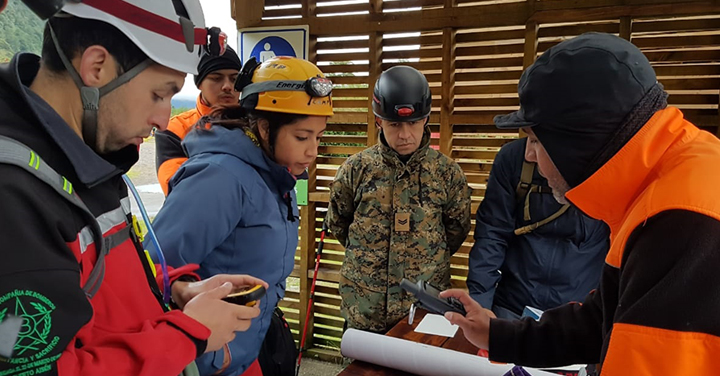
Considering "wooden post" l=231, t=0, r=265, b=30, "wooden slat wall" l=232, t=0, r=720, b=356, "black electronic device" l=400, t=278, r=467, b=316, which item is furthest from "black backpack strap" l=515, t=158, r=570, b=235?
"wooden post" l=231, t=0, r=265, b=30

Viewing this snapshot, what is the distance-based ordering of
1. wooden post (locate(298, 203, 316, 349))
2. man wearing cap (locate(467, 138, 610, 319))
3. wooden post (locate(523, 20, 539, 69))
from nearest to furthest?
man wearing cap (locate(467, 138, 610, 319)) < wooden post (locate(523, 20, 539, 69)) < wooden post (locate(298, 203, 316, 349))

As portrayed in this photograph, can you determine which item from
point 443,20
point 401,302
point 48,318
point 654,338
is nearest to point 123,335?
point 48,318

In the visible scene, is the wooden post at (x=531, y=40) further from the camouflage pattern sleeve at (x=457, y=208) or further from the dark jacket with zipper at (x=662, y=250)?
the dark jacket with zipper at (x=662, y=250)

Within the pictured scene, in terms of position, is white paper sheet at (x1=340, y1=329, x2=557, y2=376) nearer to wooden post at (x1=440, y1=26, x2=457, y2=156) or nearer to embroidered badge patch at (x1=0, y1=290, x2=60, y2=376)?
embroidered badge patch at (x1=0, y1=290, x2=60, y2=376)

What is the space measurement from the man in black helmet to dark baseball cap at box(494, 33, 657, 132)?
65.7 inches

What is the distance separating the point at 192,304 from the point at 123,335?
209 mm

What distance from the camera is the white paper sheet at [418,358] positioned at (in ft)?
4.93

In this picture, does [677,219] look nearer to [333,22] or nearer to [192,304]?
[192,304]

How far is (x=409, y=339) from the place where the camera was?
1791mm

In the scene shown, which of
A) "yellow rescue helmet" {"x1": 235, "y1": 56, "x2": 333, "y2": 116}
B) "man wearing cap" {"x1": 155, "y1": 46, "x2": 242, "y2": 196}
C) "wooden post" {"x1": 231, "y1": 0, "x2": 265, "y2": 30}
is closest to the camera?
"yellow rescue helmet" {"x1": 235, "y1": 56, "x2": 333, "y2": 116}

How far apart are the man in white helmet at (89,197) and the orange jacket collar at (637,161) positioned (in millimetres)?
902

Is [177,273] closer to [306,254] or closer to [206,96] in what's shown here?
[206,96]

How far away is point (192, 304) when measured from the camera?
1.04m

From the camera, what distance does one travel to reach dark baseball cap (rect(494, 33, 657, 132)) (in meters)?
0.95
